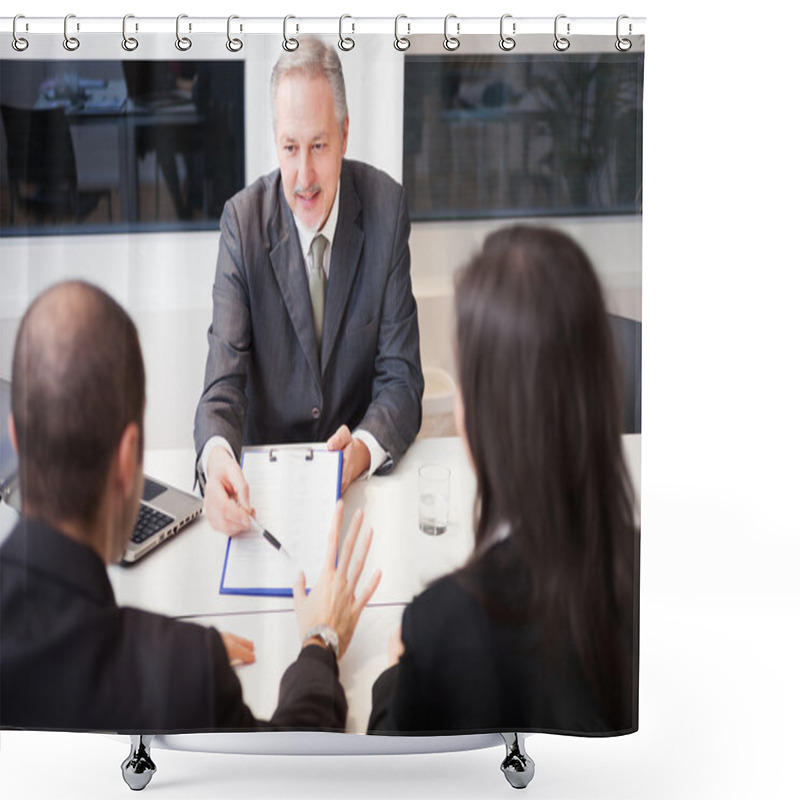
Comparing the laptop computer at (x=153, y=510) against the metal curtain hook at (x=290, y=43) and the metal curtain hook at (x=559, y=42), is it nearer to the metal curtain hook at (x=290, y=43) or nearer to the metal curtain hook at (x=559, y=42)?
the metal curtain hook at (x=290, y=43)

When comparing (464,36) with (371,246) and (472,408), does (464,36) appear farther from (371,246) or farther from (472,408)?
(472,408)

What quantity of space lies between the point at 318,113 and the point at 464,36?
0.34 m

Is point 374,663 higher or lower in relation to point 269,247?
lower

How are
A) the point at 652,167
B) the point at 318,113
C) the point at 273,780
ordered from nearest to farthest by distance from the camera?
the point at 318,113 < the point at 273,780 < the point at 652,167

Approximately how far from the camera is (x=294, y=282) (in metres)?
2.26

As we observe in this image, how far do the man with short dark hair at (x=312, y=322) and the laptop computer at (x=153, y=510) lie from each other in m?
0.05

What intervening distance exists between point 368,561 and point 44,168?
1049mm

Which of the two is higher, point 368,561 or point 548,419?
point 548,419

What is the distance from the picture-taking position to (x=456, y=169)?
2.23 m

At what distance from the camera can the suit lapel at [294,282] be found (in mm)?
2250

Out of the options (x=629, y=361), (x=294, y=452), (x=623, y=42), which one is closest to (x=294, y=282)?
(x=294, y=452)

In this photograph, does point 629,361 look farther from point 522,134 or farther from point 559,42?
point 559,42

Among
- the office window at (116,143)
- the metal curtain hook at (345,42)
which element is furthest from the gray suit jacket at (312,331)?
the metal curtain hook at (345,42)

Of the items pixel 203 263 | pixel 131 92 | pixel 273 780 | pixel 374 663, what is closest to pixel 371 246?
pixel 203 263
